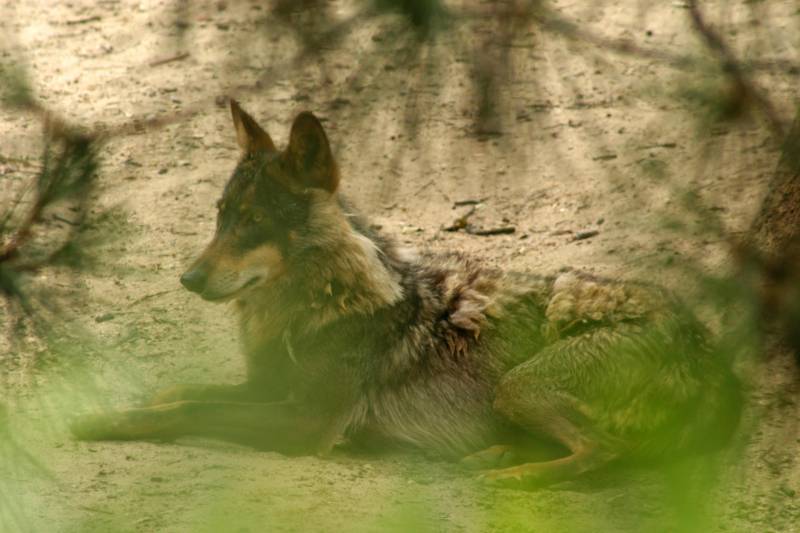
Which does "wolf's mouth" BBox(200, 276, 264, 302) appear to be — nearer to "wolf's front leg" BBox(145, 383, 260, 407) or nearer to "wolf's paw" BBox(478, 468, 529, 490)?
"wolf's front leg" BBox(145, 383, 260, 407)

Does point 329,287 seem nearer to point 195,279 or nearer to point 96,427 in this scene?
point 195,279

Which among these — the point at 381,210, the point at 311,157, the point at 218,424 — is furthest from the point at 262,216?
the point at 381,210

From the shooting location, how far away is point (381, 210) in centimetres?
825

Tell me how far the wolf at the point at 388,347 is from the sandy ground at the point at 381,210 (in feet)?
0.58

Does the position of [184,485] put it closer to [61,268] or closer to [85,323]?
[61,268]

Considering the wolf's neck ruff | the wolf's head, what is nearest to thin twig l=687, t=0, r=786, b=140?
the wolf's head

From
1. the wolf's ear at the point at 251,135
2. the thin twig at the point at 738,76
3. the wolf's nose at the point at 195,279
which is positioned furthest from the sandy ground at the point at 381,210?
the wolf's nose at the point at 195,279

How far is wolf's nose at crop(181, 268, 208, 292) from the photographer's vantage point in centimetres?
568

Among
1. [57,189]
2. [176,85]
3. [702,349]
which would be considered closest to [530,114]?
[57,189]

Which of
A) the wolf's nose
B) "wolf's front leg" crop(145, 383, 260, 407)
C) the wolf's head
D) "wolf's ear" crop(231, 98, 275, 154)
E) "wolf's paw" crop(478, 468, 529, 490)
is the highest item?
"wolf's ear" crop(231, 98, 275, 154)

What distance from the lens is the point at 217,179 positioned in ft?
28.0

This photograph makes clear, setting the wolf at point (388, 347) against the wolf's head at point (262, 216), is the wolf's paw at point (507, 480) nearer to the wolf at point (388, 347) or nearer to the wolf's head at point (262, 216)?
the wolf at point (388, 347)

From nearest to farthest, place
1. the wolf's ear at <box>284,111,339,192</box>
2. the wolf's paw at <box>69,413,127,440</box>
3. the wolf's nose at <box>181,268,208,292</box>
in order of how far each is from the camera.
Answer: the wolf's paw at <box>69,413,127,440</box> < the wolf's ear at <box>284,111,339,192</box> < the wolf's nose at <box>181,268,208,292</box>

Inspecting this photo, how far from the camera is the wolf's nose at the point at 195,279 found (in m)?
5.68
